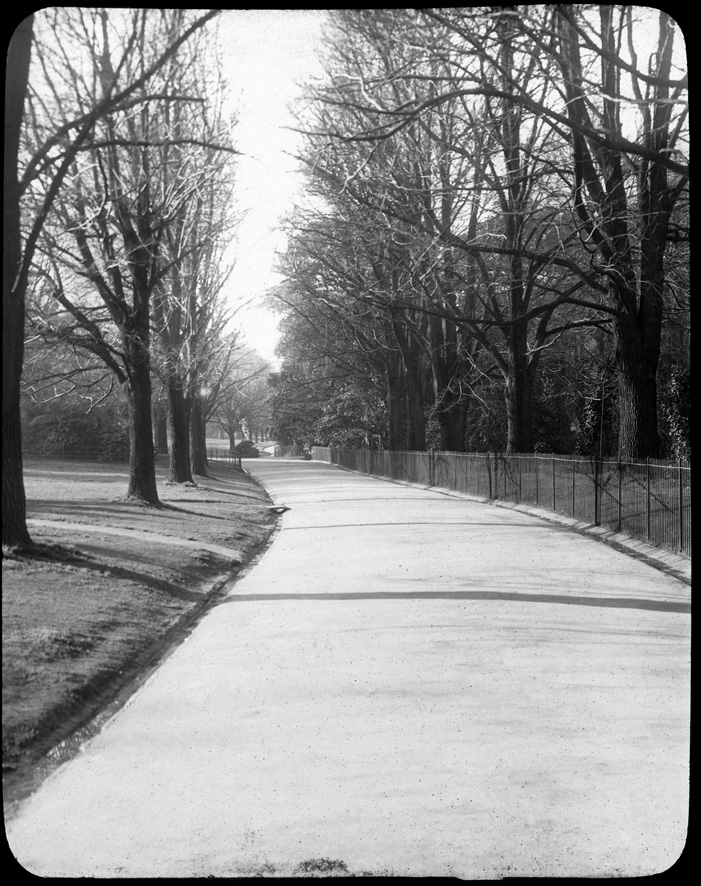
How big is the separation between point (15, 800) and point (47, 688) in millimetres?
2009

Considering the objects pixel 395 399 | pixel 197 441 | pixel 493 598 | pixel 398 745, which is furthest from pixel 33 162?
pixel 395 399

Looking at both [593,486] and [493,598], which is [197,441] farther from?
[493,598]

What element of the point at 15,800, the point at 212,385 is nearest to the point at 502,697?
the point at 15,800

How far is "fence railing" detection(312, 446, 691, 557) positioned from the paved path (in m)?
3.83

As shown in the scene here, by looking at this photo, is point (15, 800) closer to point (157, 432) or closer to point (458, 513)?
point (458, 513)

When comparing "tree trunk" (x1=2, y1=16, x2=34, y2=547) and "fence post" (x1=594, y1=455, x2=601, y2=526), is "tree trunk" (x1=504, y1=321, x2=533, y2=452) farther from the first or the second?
"tree trunk" (x1=2, y1=16, x2=34, y2=547)

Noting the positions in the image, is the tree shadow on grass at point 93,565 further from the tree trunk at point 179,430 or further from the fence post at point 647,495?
the tree trunk at point 179,430

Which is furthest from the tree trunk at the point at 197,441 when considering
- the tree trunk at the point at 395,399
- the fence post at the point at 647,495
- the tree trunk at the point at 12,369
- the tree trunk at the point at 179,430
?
the tree trunk at the point at 12,369

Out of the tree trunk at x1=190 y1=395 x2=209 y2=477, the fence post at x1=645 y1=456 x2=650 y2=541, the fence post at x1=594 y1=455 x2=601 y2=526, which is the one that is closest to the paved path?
the fence post at x1=645 y1=456 x2=650 y2=541

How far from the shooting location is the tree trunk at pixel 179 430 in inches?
1132

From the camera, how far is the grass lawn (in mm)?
6137

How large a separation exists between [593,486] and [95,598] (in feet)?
41.6

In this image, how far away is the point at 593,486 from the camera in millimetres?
21031

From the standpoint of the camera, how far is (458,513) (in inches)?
981
